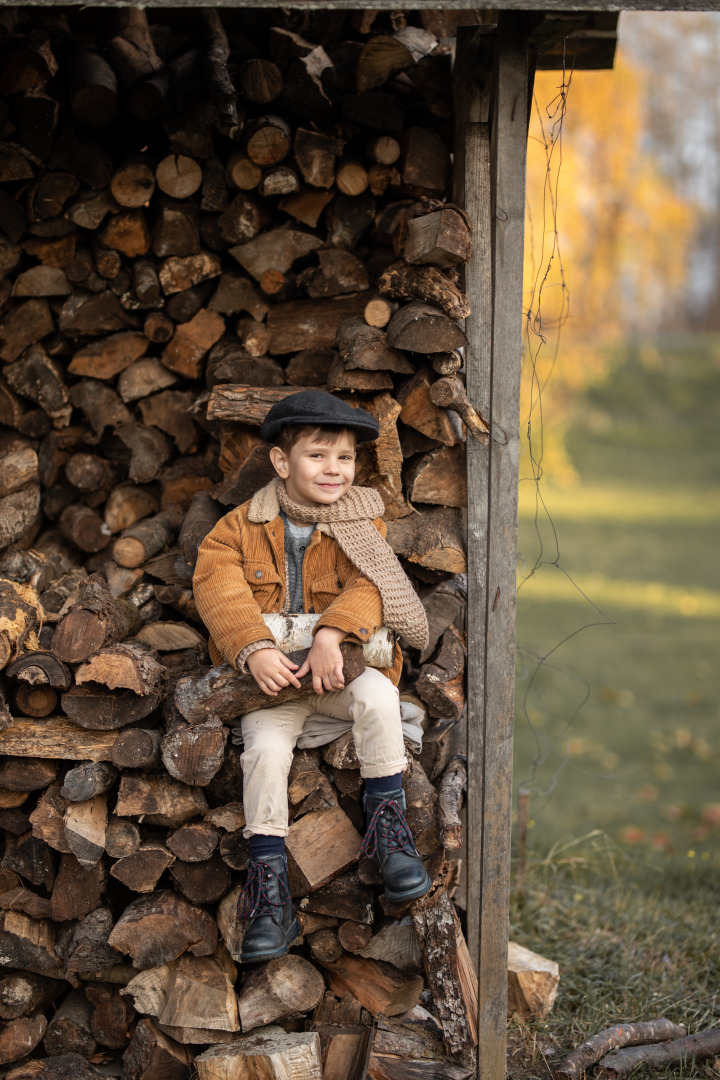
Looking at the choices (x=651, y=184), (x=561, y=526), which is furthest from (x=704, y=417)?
(x=651, y=184)

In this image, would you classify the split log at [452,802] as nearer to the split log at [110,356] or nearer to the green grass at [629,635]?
the green grass at [629,635]

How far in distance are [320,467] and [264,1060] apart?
1.68 meters

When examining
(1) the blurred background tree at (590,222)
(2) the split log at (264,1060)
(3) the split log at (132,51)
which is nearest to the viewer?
(2) the split log at (264,1060)

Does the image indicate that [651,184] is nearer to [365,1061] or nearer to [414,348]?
[414,348]

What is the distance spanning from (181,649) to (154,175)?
166cm

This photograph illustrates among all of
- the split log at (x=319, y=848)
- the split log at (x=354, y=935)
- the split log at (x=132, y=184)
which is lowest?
the split log at (x=354, y=935)

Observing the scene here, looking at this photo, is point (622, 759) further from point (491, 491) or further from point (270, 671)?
point (270, 671)

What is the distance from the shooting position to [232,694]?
2.61 metres

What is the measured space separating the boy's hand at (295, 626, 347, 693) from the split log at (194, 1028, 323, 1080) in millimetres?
1021

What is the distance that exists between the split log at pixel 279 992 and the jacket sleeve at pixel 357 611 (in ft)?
3.37

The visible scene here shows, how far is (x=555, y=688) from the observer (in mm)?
7660

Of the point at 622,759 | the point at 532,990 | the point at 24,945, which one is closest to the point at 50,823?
the point at 24,945

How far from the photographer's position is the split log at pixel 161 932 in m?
2.62

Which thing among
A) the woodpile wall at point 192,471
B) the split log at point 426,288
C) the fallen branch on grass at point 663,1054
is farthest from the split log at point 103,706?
the fallen branch on grass at point 663,1054
